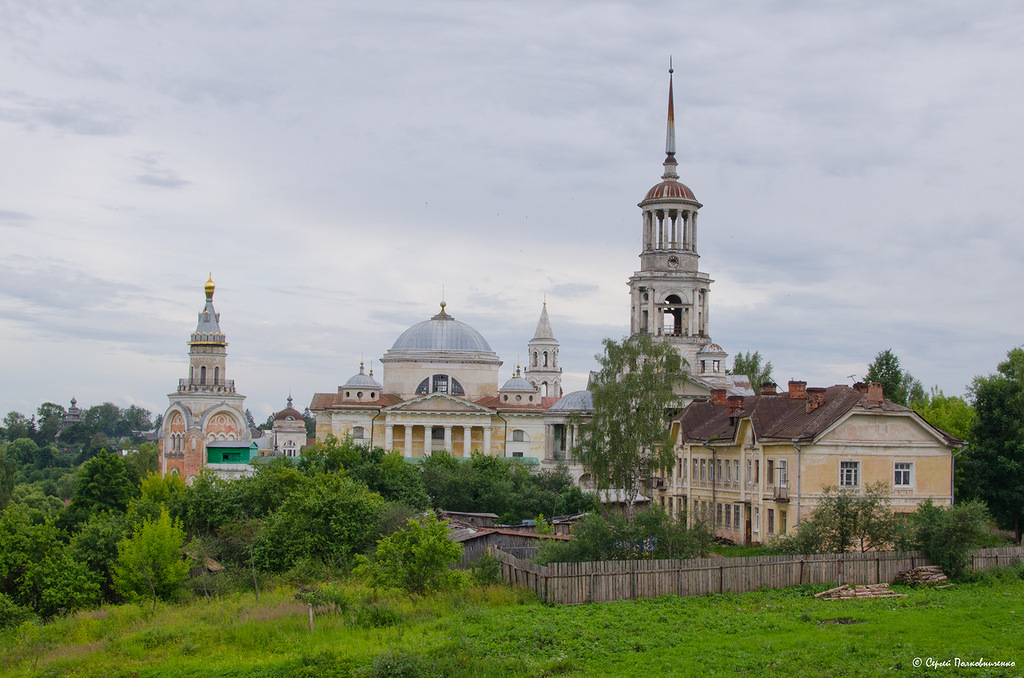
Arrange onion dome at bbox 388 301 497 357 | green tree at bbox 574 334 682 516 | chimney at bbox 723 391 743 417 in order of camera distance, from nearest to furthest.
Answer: chimney at bbox 723 391 743 417 → green tree at bbox 574 334 682 516 → onion dome at bbox 388 301 497 357

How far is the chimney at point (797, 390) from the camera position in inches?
1763

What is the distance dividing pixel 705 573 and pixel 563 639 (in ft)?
19.7

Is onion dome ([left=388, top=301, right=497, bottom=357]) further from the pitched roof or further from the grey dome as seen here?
the pitched roof

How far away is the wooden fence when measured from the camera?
28.2m

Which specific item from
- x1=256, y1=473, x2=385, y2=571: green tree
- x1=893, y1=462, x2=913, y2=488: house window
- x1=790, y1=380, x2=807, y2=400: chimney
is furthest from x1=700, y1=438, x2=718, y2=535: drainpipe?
x1=256, y1=473, x2=385, y2=571: green tree

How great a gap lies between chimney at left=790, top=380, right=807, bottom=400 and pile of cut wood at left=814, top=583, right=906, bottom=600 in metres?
17.1

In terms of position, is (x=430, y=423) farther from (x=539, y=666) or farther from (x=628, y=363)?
(x=539, y=666)

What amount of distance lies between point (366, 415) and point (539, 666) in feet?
224

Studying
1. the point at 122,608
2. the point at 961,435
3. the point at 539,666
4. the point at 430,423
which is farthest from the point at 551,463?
the point at 539,666

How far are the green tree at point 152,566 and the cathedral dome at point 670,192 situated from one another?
158 feet

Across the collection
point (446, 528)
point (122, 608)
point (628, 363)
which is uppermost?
point (628, 363)

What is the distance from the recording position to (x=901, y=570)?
29828 millimetres

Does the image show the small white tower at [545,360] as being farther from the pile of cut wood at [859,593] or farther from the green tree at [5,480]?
the pile of cut wood at [859,593]

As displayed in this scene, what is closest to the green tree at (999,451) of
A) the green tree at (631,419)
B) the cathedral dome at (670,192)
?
the green tree at (631,419)
